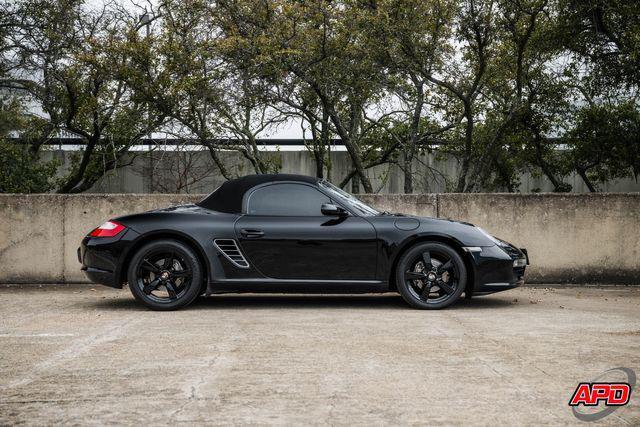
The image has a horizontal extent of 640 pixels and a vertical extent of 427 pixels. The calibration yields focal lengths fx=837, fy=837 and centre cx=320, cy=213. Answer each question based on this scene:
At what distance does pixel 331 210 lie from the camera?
7.84m

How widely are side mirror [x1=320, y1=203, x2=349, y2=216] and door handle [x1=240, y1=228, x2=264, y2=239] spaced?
62 centimetres

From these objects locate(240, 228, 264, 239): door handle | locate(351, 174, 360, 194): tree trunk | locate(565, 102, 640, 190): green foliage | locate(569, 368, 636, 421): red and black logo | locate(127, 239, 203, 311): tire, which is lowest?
locate(569, 368, 636, 421): red and black logo

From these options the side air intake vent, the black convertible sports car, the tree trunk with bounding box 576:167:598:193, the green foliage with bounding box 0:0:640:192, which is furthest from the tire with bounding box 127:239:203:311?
the tree trunk with bounding box 576:167:598:193

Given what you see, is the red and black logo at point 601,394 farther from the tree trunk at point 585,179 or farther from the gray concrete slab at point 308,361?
the tree trunk at point 585,179

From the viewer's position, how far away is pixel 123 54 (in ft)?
54.5

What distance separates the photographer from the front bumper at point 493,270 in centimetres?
792

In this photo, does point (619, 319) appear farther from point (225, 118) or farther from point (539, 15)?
point (225, 118)

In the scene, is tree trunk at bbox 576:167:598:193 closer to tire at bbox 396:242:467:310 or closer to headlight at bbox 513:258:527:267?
headlight at bbox 513:258:527:267

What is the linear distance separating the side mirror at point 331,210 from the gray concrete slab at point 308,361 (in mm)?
915

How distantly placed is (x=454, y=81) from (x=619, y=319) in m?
10.7

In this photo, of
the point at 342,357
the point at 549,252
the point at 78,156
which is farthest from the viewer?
the point at 78,156

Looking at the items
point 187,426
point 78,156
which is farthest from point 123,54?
point 187,426

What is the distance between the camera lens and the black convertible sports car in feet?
25.6

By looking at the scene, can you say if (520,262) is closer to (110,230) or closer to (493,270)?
(493,270)
